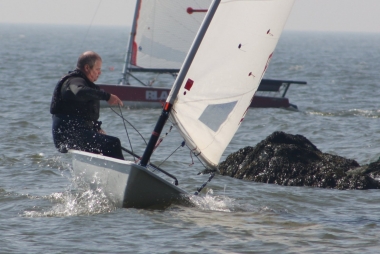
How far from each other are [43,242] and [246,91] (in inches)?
112

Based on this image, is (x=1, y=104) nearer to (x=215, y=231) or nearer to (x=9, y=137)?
(x=9, y=137)

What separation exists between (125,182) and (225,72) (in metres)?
1.65

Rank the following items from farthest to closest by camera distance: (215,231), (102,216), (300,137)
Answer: (300,137), (102,216), (215,231)

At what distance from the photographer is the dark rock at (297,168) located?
9812 millimetres

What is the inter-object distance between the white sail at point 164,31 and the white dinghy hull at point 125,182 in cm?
1044

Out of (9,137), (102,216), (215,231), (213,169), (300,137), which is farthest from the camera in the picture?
Answer: (9,137)

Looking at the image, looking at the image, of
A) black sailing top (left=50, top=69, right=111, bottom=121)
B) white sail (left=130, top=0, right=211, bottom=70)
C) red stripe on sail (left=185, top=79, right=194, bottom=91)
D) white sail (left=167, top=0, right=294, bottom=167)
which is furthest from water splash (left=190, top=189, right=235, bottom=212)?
white sail (left=130, top=0, right=211, bottom=70)

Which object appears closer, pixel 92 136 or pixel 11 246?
pixel 11 246

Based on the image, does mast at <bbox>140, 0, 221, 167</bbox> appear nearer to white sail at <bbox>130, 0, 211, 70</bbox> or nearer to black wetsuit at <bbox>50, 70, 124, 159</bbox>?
black wetsuit at <bbox>50, 70, 124, 159</bbox>

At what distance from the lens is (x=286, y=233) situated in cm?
727

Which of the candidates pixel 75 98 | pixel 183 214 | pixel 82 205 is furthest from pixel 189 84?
pixel 82 205

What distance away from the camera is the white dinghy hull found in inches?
287

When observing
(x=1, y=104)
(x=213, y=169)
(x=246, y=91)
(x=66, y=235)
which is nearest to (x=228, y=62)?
(x=246, y=91)

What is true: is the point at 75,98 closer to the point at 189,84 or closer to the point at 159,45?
the point at 189,84
